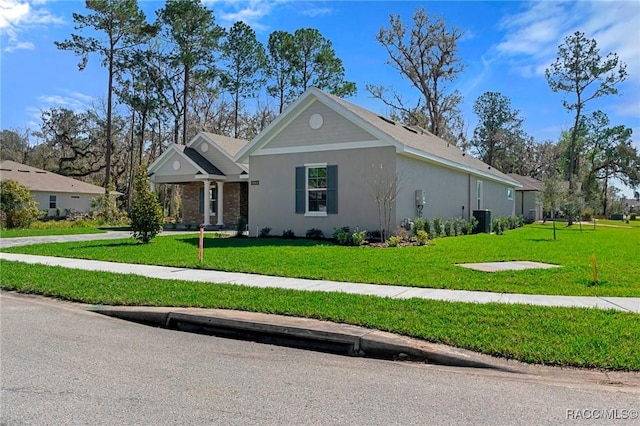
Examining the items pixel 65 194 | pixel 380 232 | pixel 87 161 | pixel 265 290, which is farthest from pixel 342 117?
pixel 87 161

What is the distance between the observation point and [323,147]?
1672cm

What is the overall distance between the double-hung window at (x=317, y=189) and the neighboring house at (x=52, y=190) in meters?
25.4

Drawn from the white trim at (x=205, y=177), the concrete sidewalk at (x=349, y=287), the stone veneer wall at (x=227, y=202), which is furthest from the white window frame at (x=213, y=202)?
the concrete sidewalk at (x=349, y=287)

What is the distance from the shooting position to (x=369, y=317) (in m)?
6.12

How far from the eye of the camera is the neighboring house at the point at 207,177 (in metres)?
25.3

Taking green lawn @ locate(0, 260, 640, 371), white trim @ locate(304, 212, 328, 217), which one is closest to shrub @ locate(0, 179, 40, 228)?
white trim @ locate(304, 212, 328, 217)

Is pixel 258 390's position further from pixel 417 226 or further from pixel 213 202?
pixel 213 202

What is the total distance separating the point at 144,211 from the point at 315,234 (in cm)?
584

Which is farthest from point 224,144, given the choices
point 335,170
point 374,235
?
point 374,235

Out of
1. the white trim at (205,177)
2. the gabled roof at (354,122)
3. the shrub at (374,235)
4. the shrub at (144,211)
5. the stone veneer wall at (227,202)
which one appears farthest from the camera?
the stone veneer wall at (227,202)

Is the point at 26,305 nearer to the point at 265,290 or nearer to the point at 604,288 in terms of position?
the point at 265,290

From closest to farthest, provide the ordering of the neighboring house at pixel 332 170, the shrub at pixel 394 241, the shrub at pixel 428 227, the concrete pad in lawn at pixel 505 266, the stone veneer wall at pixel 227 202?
the concrete pad in lawn at pixel 505 266, the shrub at pixel 394 241, the neighboring house at pixel 332 170, the shrub at pixel 428 227, the stone veneer wall at pixel 227 202

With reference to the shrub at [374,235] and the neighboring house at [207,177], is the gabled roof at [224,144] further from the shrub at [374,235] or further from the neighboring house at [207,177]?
the shrub at [374,235]

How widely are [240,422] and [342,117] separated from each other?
1378cm
